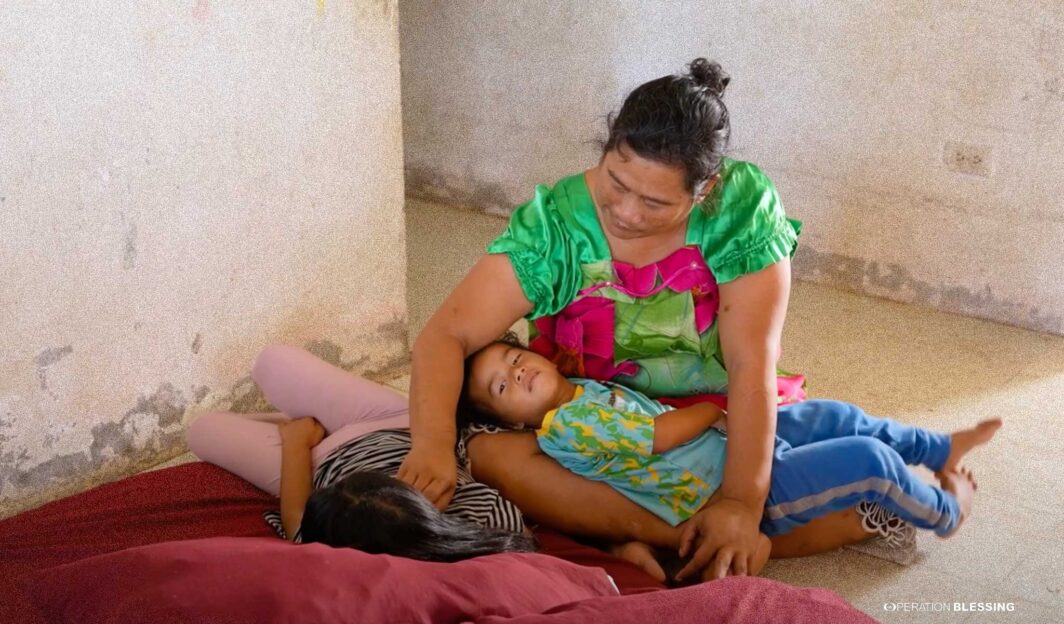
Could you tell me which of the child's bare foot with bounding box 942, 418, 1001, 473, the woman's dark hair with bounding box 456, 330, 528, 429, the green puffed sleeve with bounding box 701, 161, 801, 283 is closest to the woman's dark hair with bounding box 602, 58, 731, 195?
the green puffed sleeve with bounding box 701, 161, 801, 283

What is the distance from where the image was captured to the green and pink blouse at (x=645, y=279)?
7.92ft

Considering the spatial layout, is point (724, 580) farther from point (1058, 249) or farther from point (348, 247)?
point (1058, 249)

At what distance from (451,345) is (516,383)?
16 centimetres

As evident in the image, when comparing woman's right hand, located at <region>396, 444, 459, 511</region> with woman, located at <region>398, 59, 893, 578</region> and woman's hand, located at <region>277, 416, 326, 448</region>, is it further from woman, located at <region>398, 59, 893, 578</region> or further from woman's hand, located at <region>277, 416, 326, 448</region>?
woman's hand, located at <region>277, 416, 326, 448</region>

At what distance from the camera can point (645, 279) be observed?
8.07ft

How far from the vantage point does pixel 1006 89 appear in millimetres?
3844

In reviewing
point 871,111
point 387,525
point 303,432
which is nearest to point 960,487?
point 387,525

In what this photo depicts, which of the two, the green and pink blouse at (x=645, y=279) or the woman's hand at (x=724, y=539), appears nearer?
the woman's hand at (x=724, y=539)

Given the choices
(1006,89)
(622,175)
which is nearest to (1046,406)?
(1006,89)

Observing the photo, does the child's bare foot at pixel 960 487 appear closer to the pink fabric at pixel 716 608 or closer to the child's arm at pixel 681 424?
the child's arm at pixel 681 424

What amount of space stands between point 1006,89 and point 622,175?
2254mm

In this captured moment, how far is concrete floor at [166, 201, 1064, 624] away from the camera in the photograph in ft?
8.05

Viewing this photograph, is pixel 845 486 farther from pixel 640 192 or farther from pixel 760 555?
pixel 640 192

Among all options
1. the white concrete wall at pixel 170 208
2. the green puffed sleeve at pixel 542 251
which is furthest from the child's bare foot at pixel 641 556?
the white concrete wall at pixel 170 208
